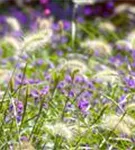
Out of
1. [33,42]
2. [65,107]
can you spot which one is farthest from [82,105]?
[33,42]

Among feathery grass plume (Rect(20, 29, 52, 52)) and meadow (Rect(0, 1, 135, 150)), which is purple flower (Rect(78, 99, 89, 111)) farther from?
feathery grass plume (Rect(20, 29, 52, 52))

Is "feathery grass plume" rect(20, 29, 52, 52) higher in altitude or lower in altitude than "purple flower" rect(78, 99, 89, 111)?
higher

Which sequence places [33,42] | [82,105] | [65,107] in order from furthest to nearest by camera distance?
[82,105], [65,107], [33,42]

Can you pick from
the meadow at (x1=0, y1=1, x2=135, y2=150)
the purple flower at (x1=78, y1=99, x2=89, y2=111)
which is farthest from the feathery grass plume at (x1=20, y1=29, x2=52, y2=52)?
the purple flower at (x1=78, y1=99, x2=89, y2=111)

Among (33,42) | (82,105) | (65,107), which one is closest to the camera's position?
(33,42)

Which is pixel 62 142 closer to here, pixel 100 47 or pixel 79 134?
pixel 79 134

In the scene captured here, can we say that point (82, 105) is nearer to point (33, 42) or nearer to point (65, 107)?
point (65, 107)

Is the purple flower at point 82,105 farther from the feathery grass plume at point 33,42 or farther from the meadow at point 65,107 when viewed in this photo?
the feathery grass plume at point 33,42

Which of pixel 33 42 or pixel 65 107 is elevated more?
pixel 33 42

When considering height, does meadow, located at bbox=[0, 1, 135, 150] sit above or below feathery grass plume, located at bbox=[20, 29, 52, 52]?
below

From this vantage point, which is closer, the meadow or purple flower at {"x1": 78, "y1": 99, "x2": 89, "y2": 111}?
the meadow

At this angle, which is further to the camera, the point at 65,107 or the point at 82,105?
the point at 82,105

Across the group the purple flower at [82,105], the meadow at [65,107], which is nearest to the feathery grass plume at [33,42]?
the meadow at [65,107]
